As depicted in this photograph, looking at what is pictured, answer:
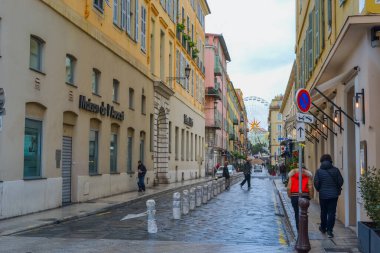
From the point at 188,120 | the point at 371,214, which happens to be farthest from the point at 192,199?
the point at 188,120

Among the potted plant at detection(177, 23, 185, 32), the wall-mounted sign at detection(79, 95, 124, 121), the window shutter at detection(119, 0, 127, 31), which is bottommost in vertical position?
the wall-mounted sign at detection(79, 95, 124, 121)

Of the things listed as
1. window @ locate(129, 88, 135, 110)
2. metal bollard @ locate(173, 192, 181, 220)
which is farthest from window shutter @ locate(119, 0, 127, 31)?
metal bollard @ locate(173, 192, 181, 220)

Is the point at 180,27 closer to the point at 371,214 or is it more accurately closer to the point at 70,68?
the point at 70,68

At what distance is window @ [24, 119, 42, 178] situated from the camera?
16.7m

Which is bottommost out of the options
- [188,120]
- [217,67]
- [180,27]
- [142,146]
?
[142,146]

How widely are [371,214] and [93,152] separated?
15.5m

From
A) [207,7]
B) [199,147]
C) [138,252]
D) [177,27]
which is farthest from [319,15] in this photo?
[207,7]

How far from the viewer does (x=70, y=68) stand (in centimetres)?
2016

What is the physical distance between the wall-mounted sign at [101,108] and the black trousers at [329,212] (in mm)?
11239

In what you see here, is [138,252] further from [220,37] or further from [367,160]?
[220,37]

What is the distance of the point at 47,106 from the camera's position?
17.7 m

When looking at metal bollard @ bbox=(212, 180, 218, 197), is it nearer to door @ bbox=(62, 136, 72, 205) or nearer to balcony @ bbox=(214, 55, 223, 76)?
door @ bbox=(62, 136, 72, 205)

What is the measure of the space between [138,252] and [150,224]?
2.63 m

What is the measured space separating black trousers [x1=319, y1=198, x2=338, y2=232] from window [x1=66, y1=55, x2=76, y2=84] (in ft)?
36.5
